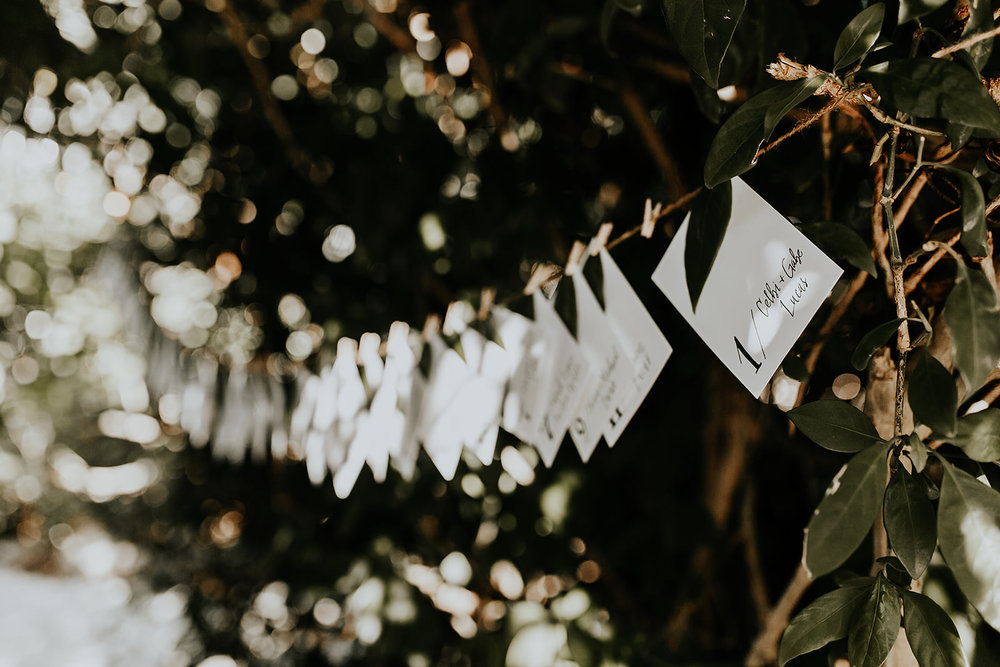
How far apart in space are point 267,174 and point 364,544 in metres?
0.73

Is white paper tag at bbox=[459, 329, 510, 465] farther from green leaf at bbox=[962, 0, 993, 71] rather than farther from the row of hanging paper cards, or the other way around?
green leaf at bbox=[962, 0, 993, 71]

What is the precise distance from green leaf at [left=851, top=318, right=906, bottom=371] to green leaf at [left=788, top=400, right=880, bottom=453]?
29mm

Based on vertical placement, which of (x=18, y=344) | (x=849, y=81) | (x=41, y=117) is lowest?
(x=18, y=344)

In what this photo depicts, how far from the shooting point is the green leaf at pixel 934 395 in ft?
1.04

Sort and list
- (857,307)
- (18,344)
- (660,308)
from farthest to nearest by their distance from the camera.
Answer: (18,344) < (660,308) < (857,307)

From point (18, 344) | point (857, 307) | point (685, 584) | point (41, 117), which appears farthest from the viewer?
point (18, 344)

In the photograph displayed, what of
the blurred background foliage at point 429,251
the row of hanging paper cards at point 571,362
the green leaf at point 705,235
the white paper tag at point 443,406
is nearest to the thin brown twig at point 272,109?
the blurred background foliage at point 429,251

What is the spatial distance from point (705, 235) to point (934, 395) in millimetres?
169

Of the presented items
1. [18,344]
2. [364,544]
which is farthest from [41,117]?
[18,344]

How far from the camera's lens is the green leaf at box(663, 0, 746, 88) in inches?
13.6

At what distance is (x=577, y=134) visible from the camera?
99 centimetres

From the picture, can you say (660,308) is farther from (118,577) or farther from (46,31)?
(118,577)

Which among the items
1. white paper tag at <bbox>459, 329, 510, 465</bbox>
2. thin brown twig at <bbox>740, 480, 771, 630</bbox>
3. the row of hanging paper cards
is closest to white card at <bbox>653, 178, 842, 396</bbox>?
the row of hanging paper cards

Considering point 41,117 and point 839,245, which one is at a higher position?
point 839,245
